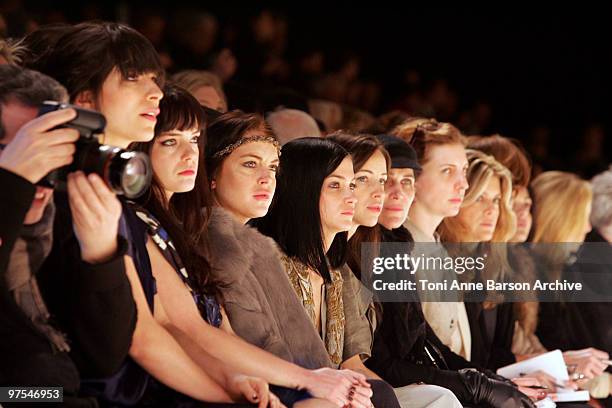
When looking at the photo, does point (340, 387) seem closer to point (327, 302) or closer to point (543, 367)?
point (327, 302)

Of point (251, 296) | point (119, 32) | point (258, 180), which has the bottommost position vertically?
point (251, 296)

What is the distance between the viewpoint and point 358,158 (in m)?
3.55

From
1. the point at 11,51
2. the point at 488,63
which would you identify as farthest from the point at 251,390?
the point at 488,63

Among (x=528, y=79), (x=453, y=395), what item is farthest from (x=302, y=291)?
(x=528, y=79)

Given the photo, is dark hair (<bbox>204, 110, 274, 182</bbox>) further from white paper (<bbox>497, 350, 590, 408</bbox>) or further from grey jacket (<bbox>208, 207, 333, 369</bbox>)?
white paper (<bbox>497, 350, 590, 408</bbox>)

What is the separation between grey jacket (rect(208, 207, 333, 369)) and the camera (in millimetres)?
2922

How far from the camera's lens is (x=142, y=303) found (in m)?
2.50

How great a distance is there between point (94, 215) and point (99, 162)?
0.36 feet

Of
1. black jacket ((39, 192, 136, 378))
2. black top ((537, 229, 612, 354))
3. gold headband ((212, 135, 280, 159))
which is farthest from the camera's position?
black top ((537, 229, 612, 354))

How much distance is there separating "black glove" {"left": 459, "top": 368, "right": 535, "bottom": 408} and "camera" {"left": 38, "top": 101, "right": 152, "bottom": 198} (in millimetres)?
1726

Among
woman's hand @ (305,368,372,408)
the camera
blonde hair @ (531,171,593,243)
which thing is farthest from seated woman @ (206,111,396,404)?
blonde hair @ (531,171,593,243)

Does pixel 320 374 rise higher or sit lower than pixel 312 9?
lower

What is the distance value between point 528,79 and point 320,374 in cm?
392

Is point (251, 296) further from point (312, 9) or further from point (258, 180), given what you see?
point (312, 9)
